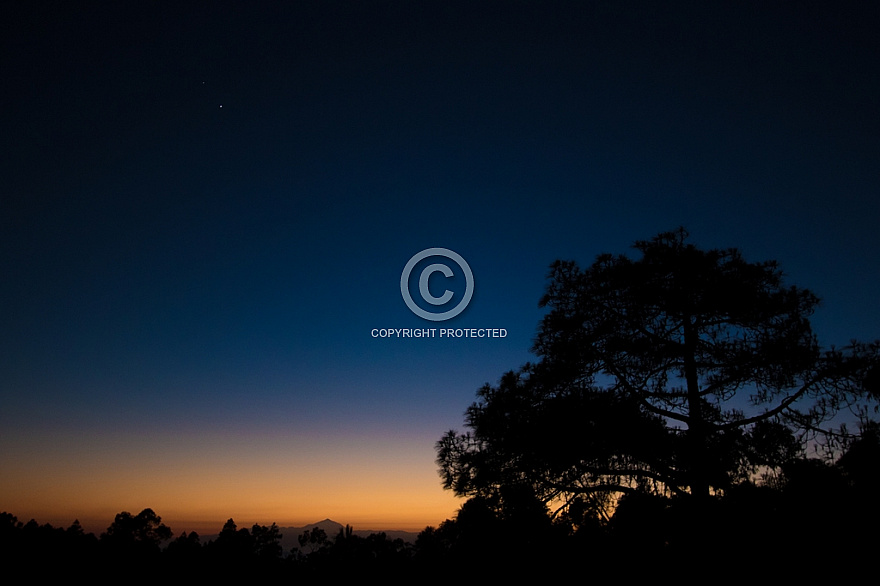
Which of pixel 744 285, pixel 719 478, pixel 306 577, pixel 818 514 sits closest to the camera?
pixel 818 514

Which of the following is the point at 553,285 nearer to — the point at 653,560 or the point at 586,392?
the point at 586,392

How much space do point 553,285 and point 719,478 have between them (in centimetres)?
414

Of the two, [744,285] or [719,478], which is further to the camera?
[744,285]

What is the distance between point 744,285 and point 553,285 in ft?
10.4

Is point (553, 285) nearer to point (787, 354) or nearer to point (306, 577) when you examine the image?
point (787, 354)

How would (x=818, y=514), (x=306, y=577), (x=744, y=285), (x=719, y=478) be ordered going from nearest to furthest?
1. (x=818, y=514)
2. (x=719, y=478)
3. (x=744, y=285)
4. (x=306, y=577)

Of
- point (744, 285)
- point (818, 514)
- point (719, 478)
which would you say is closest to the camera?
point (818, 514)

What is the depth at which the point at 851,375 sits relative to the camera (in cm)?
898

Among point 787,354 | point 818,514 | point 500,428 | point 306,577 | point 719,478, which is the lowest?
point 306,577

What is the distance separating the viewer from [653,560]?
8.06 metres

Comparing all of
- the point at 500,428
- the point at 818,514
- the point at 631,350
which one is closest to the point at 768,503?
the point at 818,514

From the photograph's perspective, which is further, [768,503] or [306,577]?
[306,577]

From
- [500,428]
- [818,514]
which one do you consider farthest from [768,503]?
[500,428]

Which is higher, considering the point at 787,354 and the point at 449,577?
the point at 787,354
